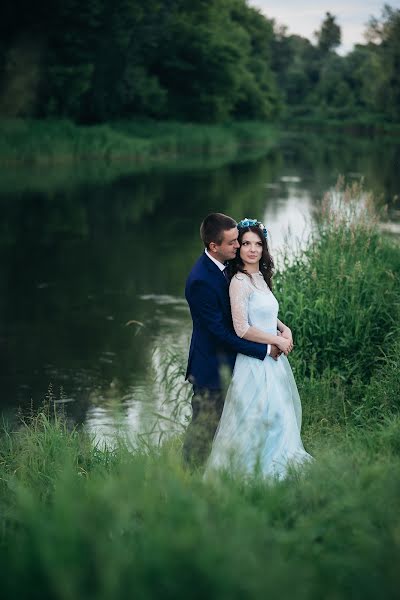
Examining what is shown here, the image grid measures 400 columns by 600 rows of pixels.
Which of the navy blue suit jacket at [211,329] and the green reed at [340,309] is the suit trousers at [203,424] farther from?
the green reed at [340,309]

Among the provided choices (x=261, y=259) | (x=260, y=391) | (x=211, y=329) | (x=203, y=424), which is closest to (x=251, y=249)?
(x=261, y=259)

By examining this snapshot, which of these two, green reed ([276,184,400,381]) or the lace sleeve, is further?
green reed ([276,184,400,381])

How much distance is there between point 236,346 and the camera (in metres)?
4.61

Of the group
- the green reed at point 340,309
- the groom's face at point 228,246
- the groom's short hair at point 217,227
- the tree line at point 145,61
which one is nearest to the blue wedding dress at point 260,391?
the groom's face at point 228,246

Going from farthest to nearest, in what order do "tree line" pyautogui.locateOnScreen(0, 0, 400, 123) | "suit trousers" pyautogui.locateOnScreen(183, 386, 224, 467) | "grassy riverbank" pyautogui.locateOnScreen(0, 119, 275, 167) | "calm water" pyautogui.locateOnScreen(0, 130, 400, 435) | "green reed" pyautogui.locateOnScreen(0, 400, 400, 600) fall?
"tree line" pyautogui.locateOnScreen(0, 0, 400, 123) < "grassy riverbank" pyautogui.locateOnScreen(0, 119, 275, 167) < "calm water" pyautogui.locateOnScreen(0, 130, 400, 435) < "suit trousers" pyautogui.locateOnScreen(183, 386, 224, 467) < "green reed" pyautogui.locateOnScreen(0, 400, 400, 600)

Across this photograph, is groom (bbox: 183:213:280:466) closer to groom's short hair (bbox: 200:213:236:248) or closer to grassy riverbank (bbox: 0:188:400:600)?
groom's short hair (bbox: 200:213:236:248)

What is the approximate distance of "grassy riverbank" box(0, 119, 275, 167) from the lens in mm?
29016

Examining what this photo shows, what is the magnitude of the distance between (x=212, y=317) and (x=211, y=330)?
7 cm

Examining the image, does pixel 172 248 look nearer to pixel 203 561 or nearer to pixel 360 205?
pixel 360 205

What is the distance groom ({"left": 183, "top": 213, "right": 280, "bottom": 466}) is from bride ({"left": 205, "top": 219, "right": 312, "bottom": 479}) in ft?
0.21

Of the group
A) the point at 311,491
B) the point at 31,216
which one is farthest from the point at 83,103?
the point at 311,491

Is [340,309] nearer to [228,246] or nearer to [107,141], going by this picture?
[228,246]

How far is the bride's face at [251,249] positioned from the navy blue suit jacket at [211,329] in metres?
0.18

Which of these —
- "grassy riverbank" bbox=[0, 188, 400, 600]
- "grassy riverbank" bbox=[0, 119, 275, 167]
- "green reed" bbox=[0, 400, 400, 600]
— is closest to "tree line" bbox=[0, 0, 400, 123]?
"grassy riverbank" bbox=[0, 119, 275, 167]
